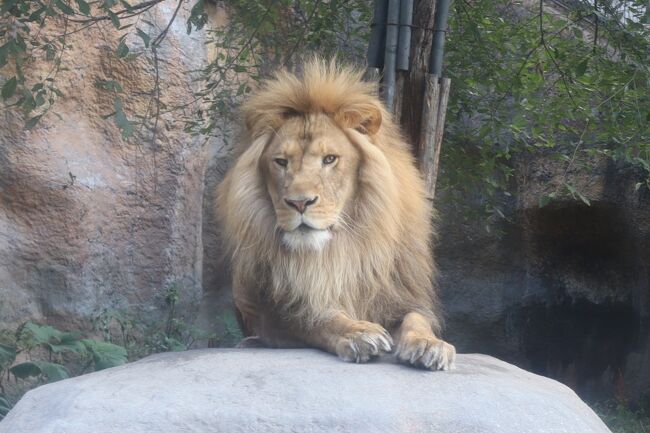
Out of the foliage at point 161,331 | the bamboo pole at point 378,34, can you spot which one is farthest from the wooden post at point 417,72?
the foliage at point 161,331

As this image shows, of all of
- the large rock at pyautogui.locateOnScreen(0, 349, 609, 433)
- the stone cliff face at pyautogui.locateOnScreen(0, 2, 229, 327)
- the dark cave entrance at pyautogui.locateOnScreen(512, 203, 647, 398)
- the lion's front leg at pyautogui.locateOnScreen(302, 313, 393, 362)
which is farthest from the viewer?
the dark cave entrance at pyautogui.locateOnScreen(512, 203, 647, 398)

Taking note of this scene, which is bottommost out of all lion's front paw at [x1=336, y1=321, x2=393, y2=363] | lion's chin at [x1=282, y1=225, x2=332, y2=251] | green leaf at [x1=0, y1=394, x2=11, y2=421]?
green leaf at [x1=0, y1=394, x2=11, y2=421]

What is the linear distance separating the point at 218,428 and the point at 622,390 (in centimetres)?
487

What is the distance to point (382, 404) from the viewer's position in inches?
133

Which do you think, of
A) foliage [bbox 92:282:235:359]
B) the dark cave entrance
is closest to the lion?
foliage [bbox 92:282:235:359]

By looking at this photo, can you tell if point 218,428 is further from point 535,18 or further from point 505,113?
point 535,18

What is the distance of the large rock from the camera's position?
3264 mm

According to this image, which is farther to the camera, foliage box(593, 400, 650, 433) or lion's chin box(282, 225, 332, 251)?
foliage box(593, 400, 650, 433)

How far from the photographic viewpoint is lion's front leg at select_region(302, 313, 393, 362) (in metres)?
3.93

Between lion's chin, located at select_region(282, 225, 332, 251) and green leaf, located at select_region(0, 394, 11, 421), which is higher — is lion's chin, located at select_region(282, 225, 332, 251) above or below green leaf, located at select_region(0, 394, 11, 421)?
above

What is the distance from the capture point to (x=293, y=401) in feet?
11.2

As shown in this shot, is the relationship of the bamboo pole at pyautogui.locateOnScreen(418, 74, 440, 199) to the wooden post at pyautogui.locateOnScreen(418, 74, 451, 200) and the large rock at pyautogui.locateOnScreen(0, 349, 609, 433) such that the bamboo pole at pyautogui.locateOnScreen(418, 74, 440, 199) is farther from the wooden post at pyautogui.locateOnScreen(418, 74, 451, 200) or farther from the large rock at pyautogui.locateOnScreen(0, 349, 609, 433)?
the large rock at pyautogui.locateOnScreen(0, 349, 609, 433)

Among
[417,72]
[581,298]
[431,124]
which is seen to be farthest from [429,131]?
[581,298]

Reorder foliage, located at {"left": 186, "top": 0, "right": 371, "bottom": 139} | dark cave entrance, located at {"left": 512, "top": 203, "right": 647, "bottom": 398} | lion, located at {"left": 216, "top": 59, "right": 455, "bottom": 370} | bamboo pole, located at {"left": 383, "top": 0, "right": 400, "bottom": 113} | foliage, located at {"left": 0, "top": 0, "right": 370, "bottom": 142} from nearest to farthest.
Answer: lion, located at {"left": 216, "top": 59, "right": 455, "bottom": 370} < bamboo pole, located at {"left": 383, "top": 0, "right": 400, "bottom": 113} < foliage, located at {"left": 0, "top": 0, "right": 370, "bottom": 142} < foliage, located at {"left": 186, "top": 0, "right": 371, "bottom": 139} < dark cave entrance, located at {"left": 512, "top": 203, "right": 647, "bottom": 398}
